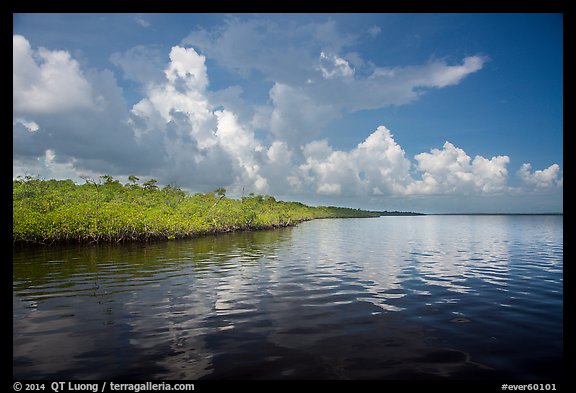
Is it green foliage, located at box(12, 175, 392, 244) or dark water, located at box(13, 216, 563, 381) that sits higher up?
green foliage, located at box(12, 175, 392, 244)

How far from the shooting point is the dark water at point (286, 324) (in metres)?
6.95

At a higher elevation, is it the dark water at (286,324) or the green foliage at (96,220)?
the green foliage at (96,220)

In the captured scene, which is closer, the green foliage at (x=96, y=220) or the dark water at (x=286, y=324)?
the dark water at (x=286, y=324)

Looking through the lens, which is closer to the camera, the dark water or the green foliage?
the dark water

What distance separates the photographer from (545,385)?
5.07 m

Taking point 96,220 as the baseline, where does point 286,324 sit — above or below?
below

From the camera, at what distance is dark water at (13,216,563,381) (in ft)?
22.8

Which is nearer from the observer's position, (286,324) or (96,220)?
(286,324)

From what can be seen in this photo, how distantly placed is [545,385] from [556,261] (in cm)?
2369

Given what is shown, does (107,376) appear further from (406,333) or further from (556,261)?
(556,261)

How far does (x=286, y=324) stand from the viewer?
386 inches

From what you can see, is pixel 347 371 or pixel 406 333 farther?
pixel 406 333
